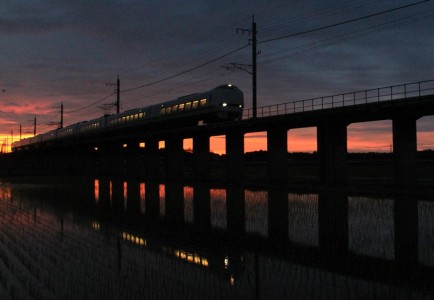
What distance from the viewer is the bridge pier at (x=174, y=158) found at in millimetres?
59250

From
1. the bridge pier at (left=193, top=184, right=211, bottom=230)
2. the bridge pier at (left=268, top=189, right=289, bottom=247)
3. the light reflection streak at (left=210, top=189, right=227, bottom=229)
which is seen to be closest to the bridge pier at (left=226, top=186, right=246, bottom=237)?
the light reflection streak at (left=210, top=189, right=227, bottom=229)

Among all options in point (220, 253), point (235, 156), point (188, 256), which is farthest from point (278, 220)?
point (235, 156)

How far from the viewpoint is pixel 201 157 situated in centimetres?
5428

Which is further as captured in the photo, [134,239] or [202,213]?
[202,213]

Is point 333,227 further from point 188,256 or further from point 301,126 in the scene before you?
point 301,126

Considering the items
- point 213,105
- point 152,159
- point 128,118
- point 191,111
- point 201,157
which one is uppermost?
point 128,118

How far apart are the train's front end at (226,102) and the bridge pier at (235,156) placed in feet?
6.12

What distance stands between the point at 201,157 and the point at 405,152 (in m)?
25.7

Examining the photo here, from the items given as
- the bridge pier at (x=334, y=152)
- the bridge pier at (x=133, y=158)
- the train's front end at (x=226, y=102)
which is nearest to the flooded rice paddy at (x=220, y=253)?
the bridge pier at (x=334, y=152)

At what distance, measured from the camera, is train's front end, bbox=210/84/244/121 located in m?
47.0

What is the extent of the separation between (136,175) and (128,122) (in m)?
9.09

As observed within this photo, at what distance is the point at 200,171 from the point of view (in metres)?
53.7

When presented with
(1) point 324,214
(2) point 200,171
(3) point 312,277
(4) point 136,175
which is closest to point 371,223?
(1) point 324,214

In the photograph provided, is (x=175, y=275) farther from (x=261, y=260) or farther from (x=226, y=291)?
(x=261, y=260)
